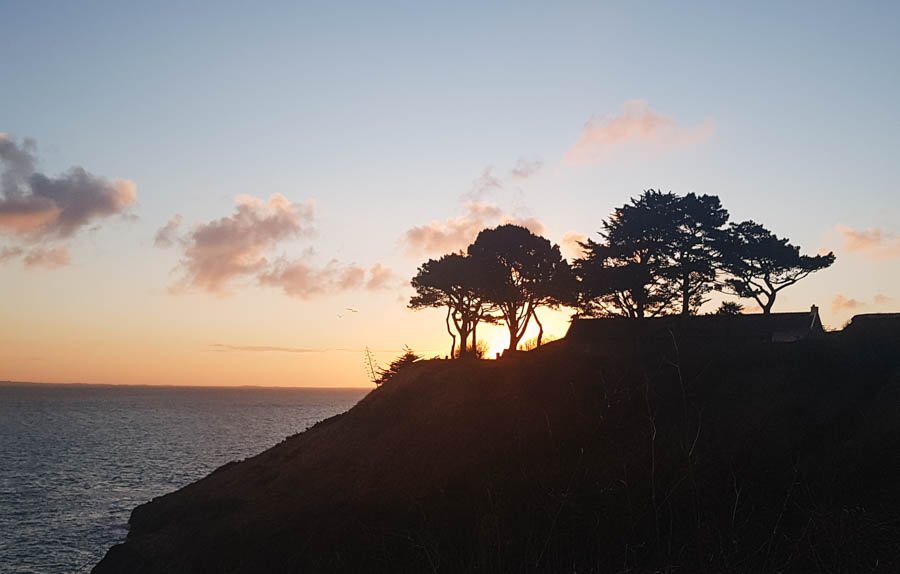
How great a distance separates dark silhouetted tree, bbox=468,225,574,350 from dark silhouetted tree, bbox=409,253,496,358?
0.93 meters

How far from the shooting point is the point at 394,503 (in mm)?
34594

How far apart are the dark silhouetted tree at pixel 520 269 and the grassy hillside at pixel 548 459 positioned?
1108 centimetres

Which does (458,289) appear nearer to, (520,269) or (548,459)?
(520,269)

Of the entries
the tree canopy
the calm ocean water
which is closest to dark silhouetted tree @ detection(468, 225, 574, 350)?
the tree canopy

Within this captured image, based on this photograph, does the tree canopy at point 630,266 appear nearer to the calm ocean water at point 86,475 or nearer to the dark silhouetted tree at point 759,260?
the dark silhouetted tree at point 759,260

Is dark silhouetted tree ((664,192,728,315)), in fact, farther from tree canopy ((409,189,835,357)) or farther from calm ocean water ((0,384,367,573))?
calm ocean water ((0,384,367,573))

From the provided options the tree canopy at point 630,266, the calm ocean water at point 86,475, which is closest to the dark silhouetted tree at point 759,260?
the tree canopy at point 630,266

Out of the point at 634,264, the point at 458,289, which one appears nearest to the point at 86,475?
the point at 458,289

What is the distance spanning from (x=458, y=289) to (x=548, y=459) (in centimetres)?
3443

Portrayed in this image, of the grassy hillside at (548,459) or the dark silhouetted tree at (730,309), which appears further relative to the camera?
the dark silhouetted tree at (730,309)

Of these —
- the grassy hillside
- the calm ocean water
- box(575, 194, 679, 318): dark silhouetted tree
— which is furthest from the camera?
box(575, 194, 679, 318): dark silhouetted tree

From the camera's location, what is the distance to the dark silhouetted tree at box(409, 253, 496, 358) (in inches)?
2557

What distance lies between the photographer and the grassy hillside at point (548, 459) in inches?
926

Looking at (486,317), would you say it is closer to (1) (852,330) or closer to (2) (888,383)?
(1) (852,330)
